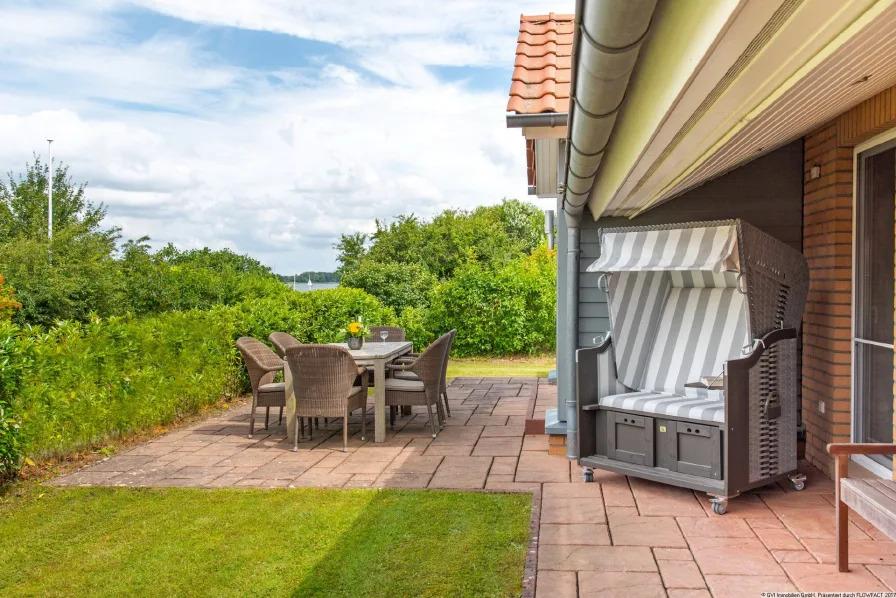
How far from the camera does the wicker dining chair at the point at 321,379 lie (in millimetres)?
6121

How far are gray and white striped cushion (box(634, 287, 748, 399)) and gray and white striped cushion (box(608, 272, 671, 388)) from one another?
7cm

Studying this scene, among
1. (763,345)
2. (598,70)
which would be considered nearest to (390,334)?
(763,345)

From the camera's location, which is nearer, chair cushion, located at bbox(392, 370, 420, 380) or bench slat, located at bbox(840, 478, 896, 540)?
bench slat, located at bbox(840, 478, 896, 540)

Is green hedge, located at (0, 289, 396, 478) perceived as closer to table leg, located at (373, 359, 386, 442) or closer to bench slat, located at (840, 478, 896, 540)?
table leg, located at (373, 359, 386, 442)

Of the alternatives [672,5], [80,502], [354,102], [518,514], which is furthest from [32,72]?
[672,5]

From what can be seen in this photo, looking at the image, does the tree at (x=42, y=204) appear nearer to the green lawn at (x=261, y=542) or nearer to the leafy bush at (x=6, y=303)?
the leafy bush at (x=6, y=303)

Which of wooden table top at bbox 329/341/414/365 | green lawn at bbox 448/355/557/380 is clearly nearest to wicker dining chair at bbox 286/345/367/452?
wooden table top at bbox 329/341/414/365

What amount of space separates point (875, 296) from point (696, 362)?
121 cm

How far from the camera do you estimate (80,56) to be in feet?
41.9

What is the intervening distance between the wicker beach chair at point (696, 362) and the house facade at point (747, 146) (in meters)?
0.34

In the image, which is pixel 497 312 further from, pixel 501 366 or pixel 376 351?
pixel 376 351

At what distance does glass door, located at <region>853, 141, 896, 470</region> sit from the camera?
14.7 ft

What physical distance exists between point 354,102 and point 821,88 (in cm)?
1367

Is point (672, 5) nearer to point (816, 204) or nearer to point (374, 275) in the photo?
point (816, 204)
